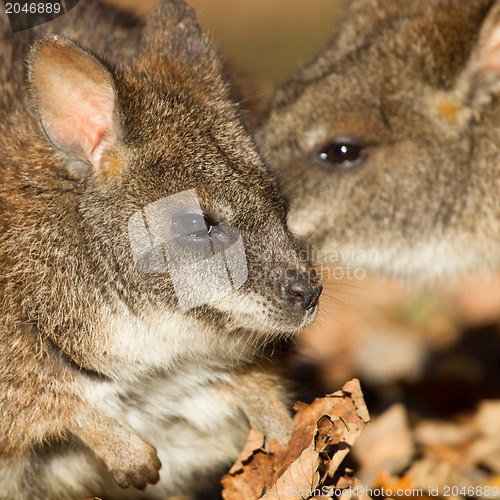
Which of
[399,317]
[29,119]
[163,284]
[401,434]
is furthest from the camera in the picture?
[399,317]

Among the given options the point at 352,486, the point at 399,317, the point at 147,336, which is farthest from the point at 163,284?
the point at 399,317

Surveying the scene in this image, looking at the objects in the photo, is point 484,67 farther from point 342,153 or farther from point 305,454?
point 305,454

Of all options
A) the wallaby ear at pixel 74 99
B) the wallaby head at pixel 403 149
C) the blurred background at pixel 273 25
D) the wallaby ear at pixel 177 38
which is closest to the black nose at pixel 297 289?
the wallaby ear at pixel 74 99

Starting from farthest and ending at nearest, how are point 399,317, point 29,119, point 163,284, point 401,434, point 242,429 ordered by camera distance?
point 399,317
point 401,434
point 242,429
point 29,119
point 163,284

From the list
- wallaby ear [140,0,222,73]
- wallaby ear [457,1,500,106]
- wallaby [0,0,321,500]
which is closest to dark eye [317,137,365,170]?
wallaby ear [457,1,500,106]

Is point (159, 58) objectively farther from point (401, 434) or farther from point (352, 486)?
point (401, 434)

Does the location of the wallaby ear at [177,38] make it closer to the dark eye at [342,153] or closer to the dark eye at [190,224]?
the dark eye at [190,224]

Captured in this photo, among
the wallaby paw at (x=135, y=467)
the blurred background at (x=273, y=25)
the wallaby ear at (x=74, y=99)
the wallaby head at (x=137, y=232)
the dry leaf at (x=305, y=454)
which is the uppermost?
the wallaby ear at (x=74, y=99)

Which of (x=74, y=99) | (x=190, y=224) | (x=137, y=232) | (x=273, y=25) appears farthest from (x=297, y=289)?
(x=273, y=25)
